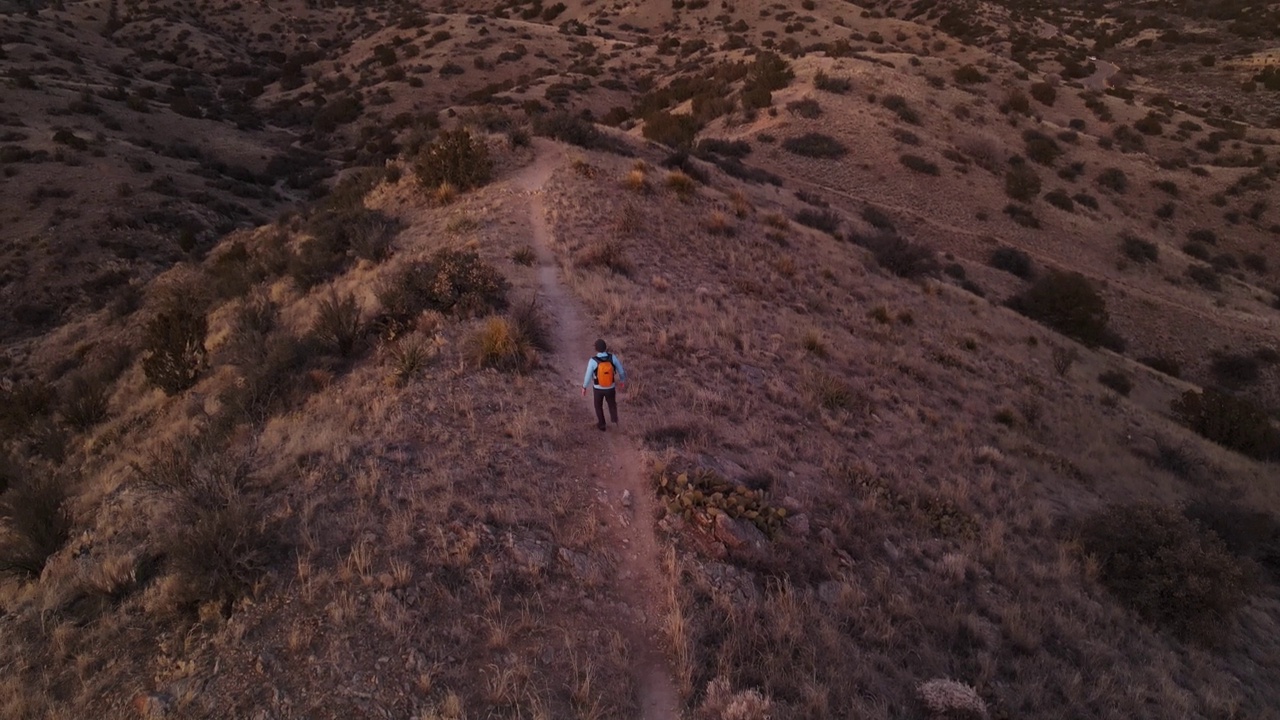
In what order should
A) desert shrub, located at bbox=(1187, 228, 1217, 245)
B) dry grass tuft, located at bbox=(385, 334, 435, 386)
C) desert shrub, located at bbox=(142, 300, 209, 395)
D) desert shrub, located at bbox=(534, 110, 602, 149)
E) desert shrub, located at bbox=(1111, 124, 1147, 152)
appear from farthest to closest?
desert shrub, located at bbox=(1111, 124, 1147, 152) → desert shrub, located at bbox=(1187, 228, 1217, 245) → desert shrub, located at bbox=(534, 110, 602, 149) → desert shrub, located at bbox=(142, 300, 209, 395) → dry grass tuft, located at bbox=(385, 334, 435, 386)

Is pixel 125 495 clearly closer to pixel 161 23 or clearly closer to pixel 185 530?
pixel 185 530

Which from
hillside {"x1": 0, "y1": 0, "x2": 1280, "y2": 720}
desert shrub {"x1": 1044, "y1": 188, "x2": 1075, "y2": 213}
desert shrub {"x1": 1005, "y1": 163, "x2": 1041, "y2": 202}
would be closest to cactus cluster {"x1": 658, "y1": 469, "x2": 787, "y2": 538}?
hillside {"x1": 0, "y1": 0, "x2": 1280, "y2": 720}

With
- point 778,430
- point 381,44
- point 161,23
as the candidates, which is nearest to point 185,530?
point 778,430

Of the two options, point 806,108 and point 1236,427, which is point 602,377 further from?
point 806,108

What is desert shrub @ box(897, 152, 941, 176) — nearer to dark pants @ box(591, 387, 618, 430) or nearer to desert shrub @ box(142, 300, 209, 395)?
dark pants @ box(591, 387, 618, 430)

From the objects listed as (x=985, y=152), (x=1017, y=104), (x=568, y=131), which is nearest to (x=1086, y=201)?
(x=985, y=152)
